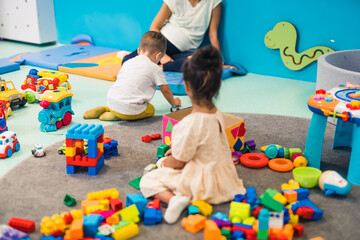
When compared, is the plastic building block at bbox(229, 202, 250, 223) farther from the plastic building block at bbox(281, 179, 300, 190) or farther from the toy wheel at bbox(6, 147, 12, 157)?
the toy wheel at bbox(6, 147, 12, 157)

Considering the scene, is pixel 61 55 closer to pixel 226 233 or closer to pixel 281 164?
pixel 281 164

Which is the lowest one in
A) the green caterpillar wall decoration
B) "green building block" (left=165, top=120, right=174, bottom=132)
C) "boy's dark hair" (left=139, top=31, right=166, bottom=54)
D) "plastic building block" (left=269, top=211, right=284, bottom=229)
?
"plastic building block" (left=269, top=211, right=284, bottom=229)

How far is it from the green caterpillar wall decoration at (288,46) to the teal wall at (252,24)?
0.04 m

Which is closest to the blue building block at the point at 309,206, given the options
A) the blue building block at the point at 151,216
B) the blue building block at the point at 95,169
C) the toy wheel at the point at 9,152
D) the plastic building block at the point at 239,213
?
the plastic building block at the point at 239,213

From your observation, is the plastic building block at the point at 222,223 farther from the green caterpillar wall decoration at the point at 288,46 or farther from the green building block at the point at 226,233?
the green caterpillar wall decoration at the point at 288,46

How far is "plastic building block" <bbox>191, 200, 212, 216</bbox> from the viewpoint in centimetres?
154

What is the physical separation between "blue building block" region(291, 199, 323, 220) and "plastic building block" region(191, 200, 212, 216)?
0.98 feet

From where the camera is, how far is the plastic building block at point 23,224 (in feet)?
4.73

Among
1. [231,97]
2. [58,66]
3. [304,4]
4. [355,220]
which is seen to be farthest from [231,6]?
[355,220]

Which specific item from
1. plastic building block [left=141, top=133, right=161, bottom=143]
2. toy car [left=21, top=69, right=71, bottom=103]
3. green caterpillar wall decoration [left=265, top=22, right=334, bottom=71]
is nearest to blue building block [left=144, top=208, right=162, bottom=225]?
plastic building block [left=141, top=133, right=161, bottom=143]

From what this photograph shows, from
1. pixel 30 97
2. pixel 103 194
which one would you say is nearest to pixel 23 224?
pixel 103 194

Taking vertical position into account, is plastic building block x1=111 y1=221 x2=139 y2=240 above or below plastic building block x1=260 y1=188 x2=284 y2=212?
below

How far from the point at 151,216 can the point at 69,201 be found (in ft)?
1.13

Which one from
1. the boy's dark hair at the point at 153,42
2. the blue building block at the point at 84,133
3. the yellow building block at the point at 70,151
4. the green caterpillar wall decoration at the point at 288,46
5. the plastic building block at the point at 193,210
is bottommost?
the plastic building block at the point at 193,210
